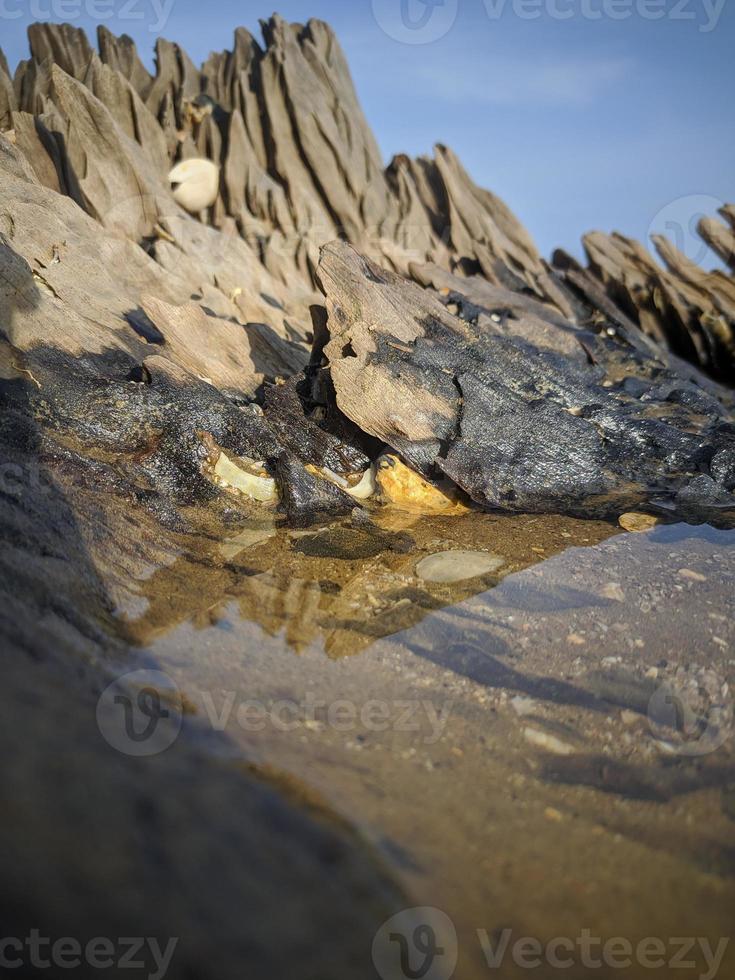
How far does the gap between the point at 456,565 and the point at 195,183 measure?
1238 cm

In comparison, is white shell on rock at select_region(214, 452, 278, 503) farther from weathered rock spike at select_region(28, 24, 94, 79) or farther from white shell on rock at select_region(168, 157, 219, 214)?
weathered rock spike at select_region(28, 24, 94, 79)

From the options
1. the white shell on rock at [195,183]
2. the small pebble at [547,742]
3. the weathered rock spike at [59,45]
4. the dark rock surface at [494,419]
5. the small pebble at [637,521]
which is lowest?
the small pebble at [547,742]

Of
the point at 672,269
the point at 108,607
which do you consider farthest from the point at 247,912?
the point at 672,269

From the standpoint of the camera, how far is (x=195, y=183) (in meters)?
13.4

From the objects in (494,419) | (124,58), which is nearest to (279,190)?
(124,58)

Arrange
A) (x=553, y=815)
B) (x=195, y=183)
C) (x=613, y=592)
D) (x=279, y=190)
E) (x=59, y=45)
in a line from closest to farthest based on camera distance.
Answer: (x=553, y=815)
(x=613, y=592)
(x=195, y=183)
(x=279, y=190)
(x=59, y=45)

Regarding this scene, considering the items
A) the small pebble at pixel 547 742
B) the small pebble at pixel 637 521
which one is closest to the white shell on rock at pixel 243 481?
the small pebble at pixel 637 521

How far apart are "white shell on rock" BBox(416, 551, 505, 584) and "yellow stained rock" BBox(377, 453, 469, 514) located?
38.9 inches

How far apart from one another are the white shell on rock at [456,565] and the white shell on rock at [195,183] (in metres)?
11.8

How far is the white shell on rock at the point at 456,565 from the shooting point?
3.84 metres

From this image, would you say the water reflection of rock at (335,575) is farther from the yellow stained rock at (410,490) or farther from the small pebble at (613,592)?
the small pebble at (613,592)

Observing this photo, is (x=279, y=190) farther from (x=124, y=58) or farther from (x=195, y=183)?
(x=124, y=58)

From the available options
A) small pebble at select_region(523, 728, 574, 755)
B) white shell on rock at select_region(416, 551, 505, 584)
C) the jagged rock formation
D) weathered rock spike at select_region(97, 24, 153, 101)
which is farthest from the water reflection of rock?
weathered rock spike at select_region(97, 24, 153, 101)

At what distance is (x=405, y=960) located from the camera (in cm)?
161
